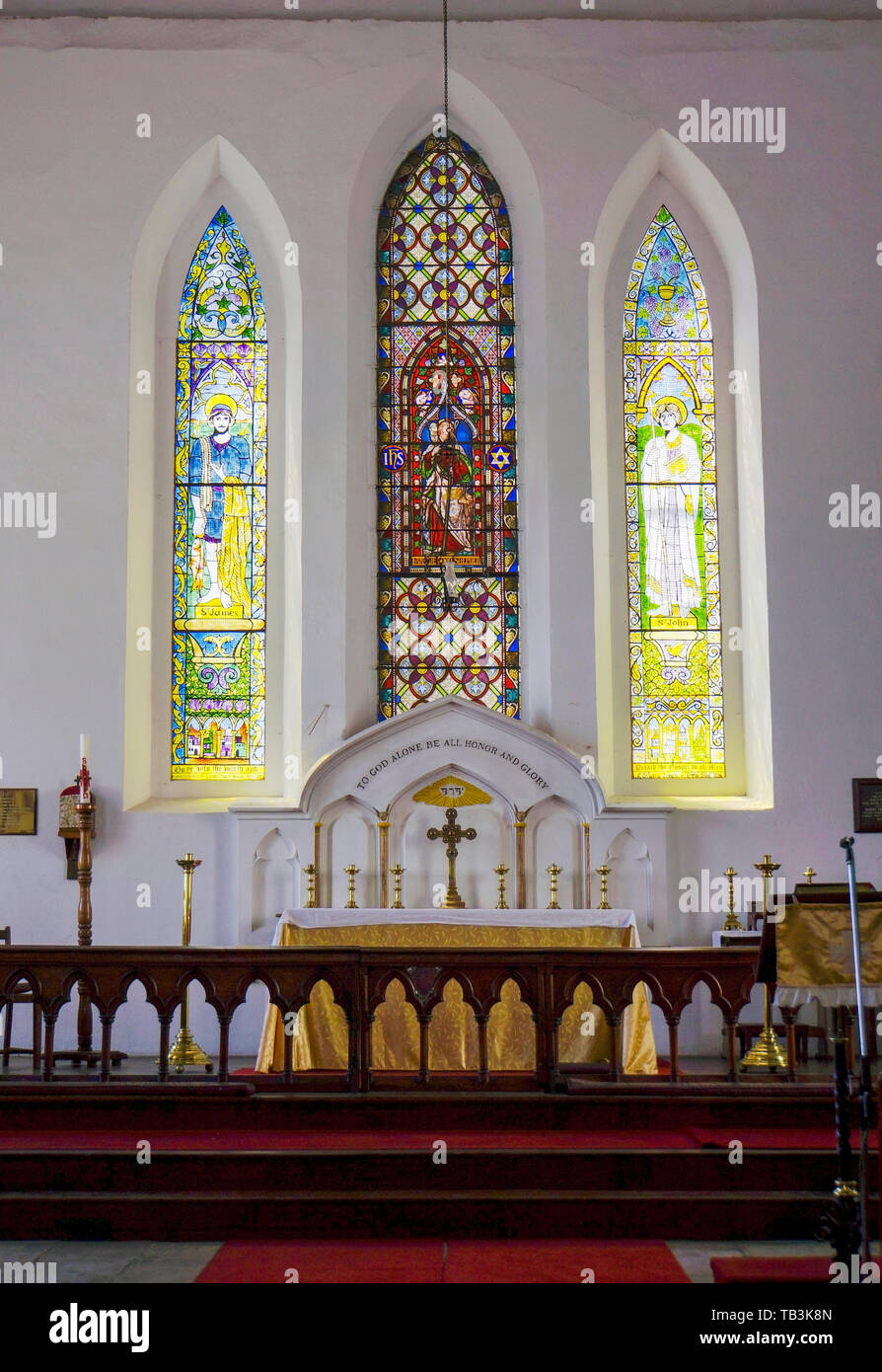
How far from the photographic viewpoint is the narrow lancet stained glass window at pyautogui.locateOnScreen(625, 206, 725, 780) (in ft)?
32.9

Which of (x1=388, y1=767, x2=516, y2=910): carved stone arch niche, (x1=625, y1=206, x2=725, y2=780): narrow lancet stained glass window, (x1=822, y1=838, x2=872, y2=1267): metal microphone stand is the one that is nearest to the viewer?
(x1=822, y1=838, x2=872, y2=1267): metal microphone stand

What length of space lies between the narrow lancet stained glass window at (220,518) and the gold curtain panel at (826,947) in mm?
5283

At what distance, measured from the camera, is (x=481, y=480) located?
1027 centimetres

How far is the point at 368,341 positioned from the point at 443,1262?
7.12 metres

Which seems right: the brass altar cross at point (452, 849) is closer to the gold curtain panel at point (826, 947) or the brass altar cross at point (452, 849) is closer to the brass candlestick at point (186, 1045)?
the brass candlestick at point (186, 1045)

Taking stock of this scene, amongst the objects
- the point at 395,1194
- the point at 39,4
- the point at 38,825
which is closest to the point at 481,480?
the point at 38,825

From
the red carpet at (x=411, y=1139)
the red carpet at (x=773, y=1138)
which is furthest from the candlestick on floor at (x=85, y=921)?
the red carpet at (x=773, y=1138)

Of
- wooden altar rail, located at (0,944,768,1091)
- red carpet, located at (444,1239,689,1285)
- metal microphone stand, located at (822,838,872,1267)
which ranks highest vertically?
wooden altar rail, located at (0,944,768,1091)

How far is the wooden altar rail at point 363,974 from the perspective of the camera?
5.99 m

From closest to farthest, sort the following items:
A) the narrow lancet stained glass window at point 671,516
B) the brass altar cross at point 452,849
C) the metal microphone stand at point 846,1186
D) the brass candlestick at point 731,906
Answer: the metal microphone stand at point 846,1186
the brass altar cross at point 452,849
the brass candlestick at point 731,906
the narrow lancet stained glass window at point 671,516

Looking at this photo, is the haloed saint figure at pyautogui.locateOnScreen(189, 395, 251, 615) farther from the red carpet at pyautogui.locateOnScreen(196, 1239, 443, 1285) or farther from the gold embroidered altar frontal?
the red carpet at pyautogui.locateOnScreen(196, 1239, 443, 1285)

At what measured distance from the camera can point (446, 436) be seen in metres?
10.3

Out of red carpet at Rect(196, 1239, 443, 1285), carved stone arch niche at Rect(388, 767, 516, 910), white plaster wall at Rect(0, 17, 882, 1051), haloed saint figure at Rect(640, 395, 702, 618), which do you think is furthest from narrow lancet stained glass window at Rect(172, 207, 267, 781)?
red carpet at Rect(196, 1239, 443, 1285)

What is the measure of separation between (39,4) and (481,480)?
4.63m
